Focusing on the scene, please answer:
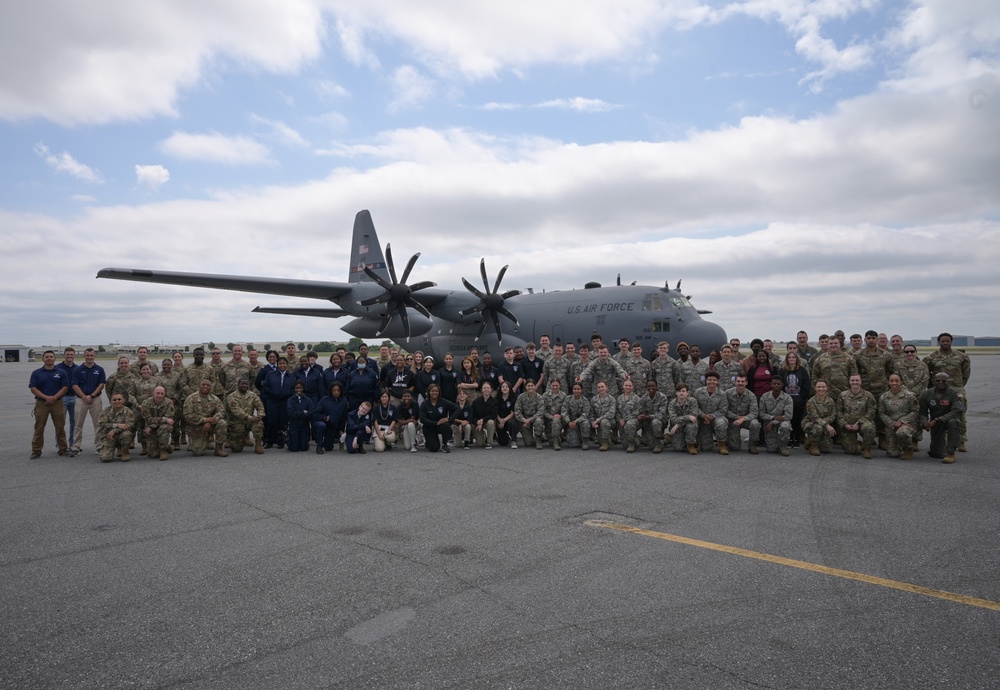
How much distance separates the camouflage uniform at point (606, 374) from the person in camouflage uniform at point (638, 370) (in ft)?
1.02

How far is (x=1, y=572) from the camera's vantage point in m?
4.88

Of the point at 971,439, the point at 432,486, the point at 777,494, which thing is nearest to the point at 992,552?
the point at 777,494

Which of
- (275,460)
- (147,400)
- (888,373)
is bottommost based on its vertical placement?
(275,460)

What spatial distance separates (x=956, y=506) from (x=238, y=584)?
6.97 m

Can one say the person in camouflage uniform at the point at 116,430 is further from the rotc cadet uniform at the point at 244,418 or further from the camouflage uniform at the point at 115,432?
the rotc cadet uniform at the point at 244,418

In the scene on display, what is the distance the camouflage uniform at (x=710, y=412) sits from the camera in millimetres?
10398

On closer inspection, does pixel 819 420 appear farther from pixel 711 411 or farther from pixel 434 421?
pixel 434 421

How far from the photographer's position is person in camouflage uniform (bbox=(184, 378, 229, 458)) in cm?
1055

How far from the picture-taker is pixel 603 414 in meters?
11.2

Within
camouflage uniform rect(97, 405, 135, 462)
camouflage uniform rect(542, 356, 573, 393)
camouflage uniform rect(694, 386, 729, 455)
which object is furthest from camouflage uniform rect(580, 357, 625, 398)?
camouflage uniform rect(97, 405, 135, 462)

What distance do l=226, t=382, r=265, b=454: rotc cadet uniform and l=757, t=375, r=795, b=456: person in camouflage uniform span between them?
862 cm

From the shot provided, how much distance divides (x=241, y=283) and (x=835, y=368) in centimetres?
1483

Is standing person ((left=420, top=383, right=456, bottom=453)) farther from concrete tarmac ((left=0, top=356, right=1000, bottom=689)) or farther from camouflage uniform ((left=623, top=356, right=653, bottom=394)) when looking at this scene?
camouflage uniform ((left=623, top=356, right=653, bottom=394))

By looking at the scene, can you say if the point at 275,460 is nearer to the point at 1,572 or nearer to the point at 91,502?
the point at 91,502
